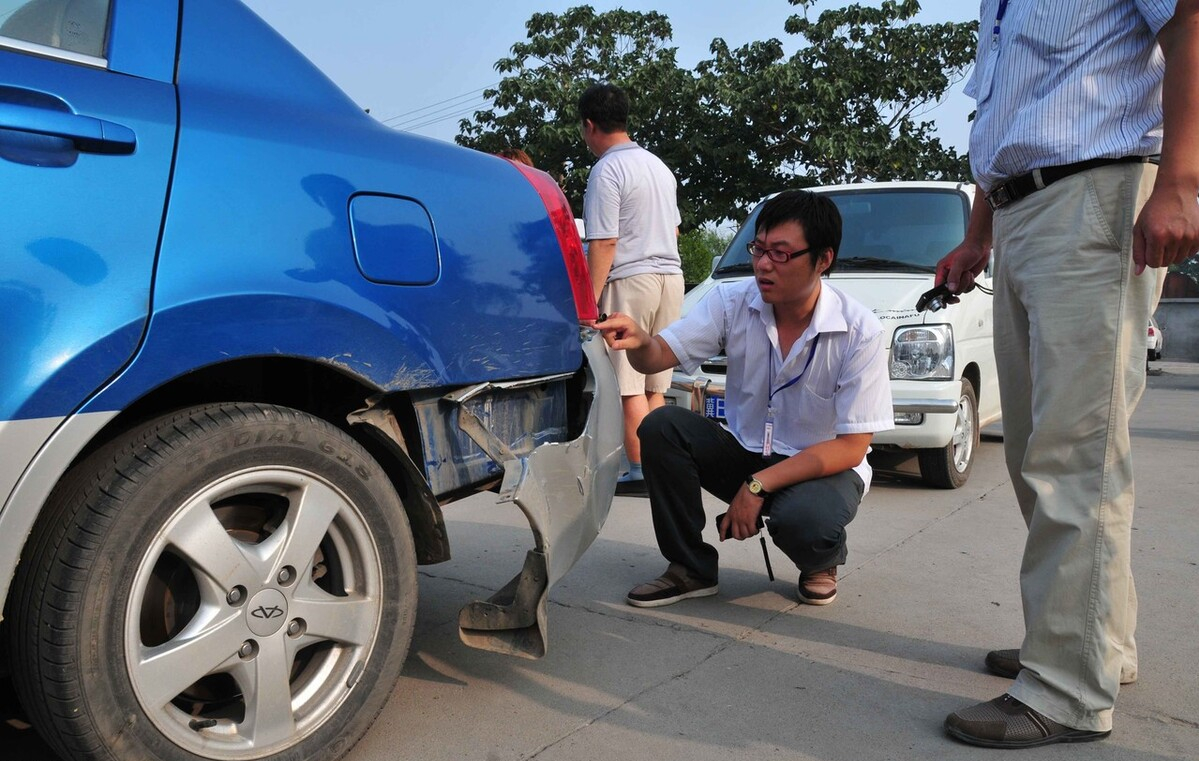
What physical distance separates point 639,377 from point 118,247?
337 centimetres

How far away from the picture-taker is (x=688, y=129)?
1642 cm

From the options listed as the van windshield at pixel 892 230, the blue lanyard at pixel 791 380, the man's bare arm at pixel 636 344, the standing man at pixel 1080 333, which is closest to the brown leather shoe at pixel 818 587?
the blue lanyard at pixel 791 380

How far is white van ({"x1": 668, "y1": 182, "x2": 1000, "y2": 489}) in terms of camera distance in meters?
4.80

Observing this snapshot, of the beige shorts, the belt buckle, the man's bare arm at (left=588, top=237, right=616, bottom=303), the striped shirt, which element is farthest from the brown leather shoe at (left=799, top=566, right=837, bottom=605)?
the man's bare arm at (left=588, top=237, right=616, bottom=303)

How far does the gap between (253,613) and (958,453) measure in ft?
13.3

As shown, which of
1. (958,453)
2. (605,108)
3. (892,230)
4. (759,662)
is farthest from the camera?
(892,230)

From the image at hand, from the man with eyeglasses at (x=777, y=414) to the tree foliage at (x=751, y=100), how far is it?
1174 cm

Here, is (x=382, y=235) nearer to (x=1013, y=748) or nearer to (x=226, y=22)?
(x=226, y=22)

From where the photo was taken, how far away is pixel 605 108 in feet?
16.1

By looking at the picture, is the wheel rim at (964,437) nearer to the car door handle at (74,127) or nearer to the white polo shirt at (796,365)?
the white polo shirt at (796,365)

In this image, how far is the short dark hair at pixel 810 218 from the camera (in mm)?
2943

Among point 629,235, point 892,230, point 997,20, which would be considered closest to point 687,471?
point 997,20

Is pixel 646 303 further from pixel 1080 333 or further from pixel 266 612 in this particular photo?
pixel 266 612

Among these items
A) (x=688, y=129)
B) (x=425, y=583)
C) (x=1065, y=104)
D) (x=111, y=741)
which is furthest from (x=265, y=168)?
(x=688, y=129)
